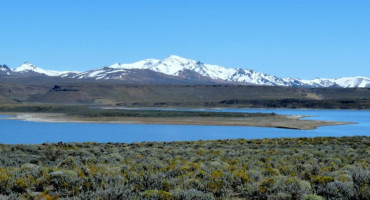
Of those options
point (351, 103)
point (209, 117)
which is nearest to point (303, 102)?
point (351, 103)

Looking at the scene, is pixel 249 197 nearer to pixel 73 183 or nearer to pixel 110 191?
pixel 110 191

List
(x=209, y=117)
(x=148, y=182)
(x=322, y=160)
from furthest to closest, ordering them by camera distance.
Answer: (x=209, y=117) → (x=322, y=160) → (x=148, y=182)

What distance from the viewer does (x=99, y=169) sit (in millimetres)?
12789

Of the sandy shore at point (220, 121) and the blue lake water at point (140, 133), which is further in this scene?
the sandy shore at point (220, 121)

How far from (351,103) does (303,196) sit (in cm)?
17706

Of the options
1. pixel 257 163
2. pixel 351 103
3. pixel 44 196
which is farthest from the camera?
pixel 351 103

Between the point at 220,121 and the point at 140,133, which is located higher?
the point at 220,121

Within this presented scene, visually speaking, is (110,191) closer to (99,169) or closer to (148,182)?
(148,182)

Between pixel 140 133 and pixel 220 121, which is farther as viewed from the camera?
pixel 220 121

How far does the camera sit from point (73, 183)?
10922 millimetres

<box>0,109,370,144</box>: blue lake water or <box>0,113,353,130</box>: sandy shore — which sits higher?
<box>0,113,353,130</box>: sandy shore

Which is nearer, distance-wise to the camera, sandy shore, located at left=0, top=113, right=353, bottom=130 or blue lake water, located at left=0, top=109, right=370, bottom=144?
blue lake water, located at left=0, top=109, right=370, bottom=144

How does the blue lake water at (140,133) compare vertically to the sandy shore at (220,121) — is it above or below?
below

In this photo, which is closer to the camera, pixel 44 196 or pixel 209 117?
pixel 44 196
